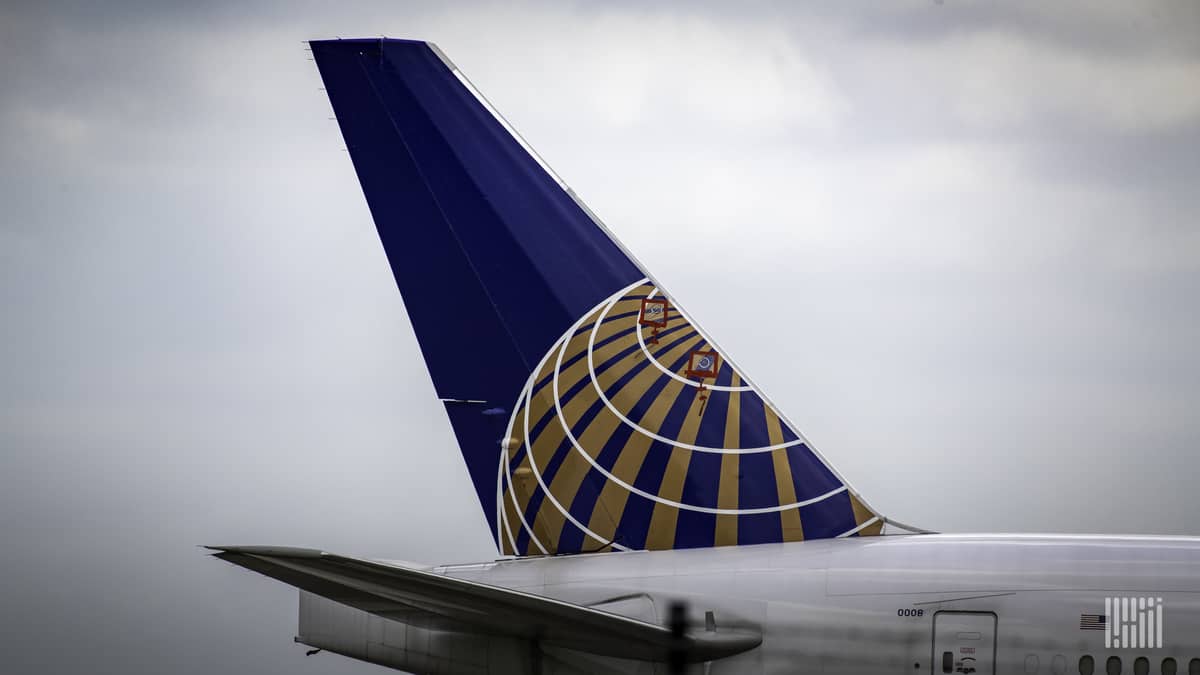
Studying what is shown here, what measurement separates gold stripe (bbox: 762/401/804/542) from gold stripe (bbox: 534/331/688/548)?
3.20ft

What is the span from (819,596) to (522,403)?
118 inches

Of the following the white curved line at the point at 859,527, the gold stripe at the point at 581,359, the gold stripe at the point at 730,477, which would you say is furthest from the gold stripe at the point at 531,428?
the white curved line at the point at 859,527

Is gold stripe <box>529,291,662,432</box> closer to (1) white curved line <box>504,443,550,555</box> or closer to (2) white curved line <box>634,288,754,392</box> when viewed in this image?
(2) white curved line <box>634,288,754,392</box>

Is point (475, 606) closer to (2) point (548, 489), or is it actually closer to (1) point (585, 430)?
(2) point (548, 489)

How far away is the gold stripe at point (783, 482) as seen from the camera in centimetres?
902

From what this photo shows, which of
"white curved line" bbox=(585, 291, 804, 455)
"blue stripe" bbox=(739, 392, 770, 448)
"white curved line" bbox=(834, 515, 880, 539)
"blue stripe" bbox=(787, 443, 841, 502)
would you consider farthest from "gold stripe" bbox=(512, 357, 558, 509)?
"white curved line" bbox=(834, 515, 880, 539)

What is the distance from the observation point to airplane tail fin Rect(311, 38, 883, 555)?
30.1 ft

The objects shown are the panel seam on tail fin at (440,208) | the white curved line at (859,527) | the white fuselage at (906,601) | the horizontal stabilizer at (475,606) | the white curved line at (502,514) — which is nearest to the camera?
the horizontal stabilizer at (475,606)

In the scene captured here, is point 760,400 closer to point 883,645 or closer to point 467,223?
point 883,645

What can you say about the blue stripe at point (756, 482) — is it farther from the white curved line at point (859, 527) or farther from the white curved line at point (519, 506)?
the white curved line at point (519, 506)

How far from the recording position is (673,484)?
30.2 feet

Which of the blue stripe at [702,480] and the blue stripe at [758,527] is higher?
the blue stripe at [702,480]

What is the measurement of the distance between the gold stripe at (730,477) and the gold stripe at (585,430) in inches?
25.1

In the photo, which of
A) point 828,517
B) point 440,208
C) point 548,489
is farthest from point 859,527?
point 440,208
